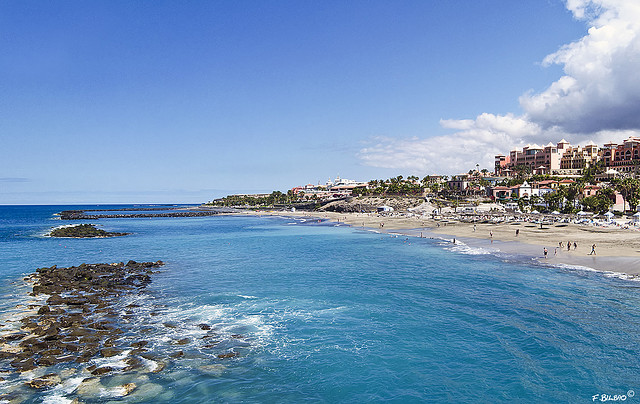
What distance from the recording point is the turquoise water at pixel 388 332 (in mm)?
13820

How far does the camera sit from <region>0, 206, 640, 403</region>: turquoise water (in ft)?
45.3

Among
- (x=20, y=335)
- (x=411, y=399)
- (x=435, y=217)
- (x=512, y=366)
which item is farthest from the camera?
(x=435, y=217)

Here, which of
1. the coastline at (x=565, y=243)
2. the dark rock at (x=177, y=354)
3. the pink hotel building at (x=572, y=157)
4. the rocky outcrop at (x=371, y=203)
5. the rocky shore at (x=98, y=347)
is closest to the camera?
the rocky shore at (x=98, y=347)

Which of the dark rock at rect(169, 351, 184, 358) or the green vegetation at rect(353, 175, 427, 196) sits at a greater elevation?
the green vegetation at rect(353, 175, 427, 196)

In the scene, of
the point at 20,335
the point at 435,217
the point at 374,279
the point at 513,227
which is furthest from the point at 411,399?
the point at 435,217

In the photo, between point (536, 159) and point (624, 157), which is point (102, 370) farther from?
point (536, 159)

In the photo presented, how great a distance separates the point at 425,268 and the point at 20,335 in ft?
98.5

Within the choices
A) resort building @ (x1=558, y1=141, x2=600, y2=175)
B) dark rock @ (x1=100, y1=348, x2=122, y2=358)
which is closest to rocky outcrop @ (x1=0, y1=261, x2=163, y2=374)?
dark rock @ (x1=100, y1=348, x2=122, y2=358)

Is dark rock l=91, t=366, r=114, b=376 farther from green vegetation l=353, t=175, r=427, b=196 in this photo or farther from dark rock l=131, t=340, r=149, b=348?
green vegetation l=353, t=175, r=427, b=196

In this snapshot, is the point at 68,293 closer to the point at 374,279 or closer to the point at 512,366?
the point at 374,279

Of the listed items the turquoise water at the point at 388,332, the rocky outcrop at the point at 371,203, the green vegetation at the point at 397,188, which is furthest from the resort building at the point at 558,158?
the turquoise water at the point at 388,332

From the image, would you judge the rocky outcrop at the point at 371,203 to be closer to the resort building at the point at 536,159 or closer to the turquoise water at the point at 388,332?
the resort building at the point at 536,159

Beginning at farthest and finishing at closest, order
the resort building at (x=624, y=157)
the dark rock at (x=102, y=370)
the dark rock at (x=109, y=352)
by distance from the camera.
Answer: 1. the resort building at (x=624, y=157)
2. the dark rock at (x=109, y=352)
3. the dark rock at (x=102, y=370)

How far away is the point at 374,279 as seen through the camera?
3077cm
